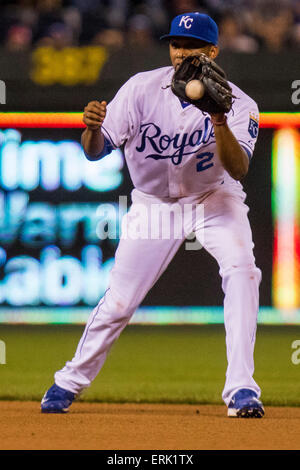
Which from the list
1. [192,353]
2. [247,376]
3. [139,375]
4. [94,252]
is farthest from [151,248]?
Result: [94,252]

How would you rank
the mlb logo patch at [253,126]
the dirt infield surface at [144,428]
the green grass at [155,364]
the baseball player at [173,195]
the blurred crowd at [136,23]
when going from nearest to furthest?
the dirt infield surface at [144,428], the baseball player at [173,195], the mlb logo patch at [253,126], the green grass at [155,364], the blurred crowd at [136,23]

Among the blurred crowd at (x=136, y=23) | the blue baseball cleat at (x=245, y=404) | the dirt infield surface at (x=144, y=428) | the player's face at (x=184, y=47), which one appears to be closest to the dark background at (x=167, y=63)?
the blurred crowd at (x=136, y=23)

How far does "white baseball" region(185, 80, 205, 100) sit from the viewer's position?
446 centimetres

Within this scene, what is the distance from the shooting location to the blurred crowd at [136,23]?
9828 mm

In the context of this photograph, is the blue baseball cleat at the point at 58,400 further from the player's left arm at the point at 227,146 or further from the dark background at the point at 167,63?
the dark background at the point at 167,63

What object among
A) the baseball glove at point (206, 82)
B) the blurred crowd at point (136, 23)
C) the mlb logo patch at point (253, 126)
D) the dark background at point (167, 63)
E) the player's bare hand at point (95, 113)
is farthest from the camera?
the blurred crowd at point (136, 23)

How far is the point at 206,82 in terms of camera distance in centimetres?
446

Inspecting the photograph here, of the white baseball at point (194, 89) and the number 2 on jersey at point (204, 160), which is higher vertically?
the white baseball at point (194, 89)

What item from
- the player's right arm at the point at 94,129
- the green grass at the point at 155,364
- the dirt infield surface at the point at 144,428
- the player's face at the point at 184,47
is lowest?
the dirt infield surface at the point at 144,428

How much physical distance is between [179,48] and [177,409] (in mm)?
1873

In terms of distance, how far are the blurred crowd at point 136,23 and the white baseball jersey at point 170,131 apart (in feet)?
15.0

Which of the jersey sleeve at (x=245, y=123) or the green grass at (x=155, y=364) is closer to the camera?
the jersey sleeve at (x=245, y=123)

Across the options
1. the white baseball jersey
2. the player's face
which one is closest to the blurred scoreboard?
the white baseball jersey

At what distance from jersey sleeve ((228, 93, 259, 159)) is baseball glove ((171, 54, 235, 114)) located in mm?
413
